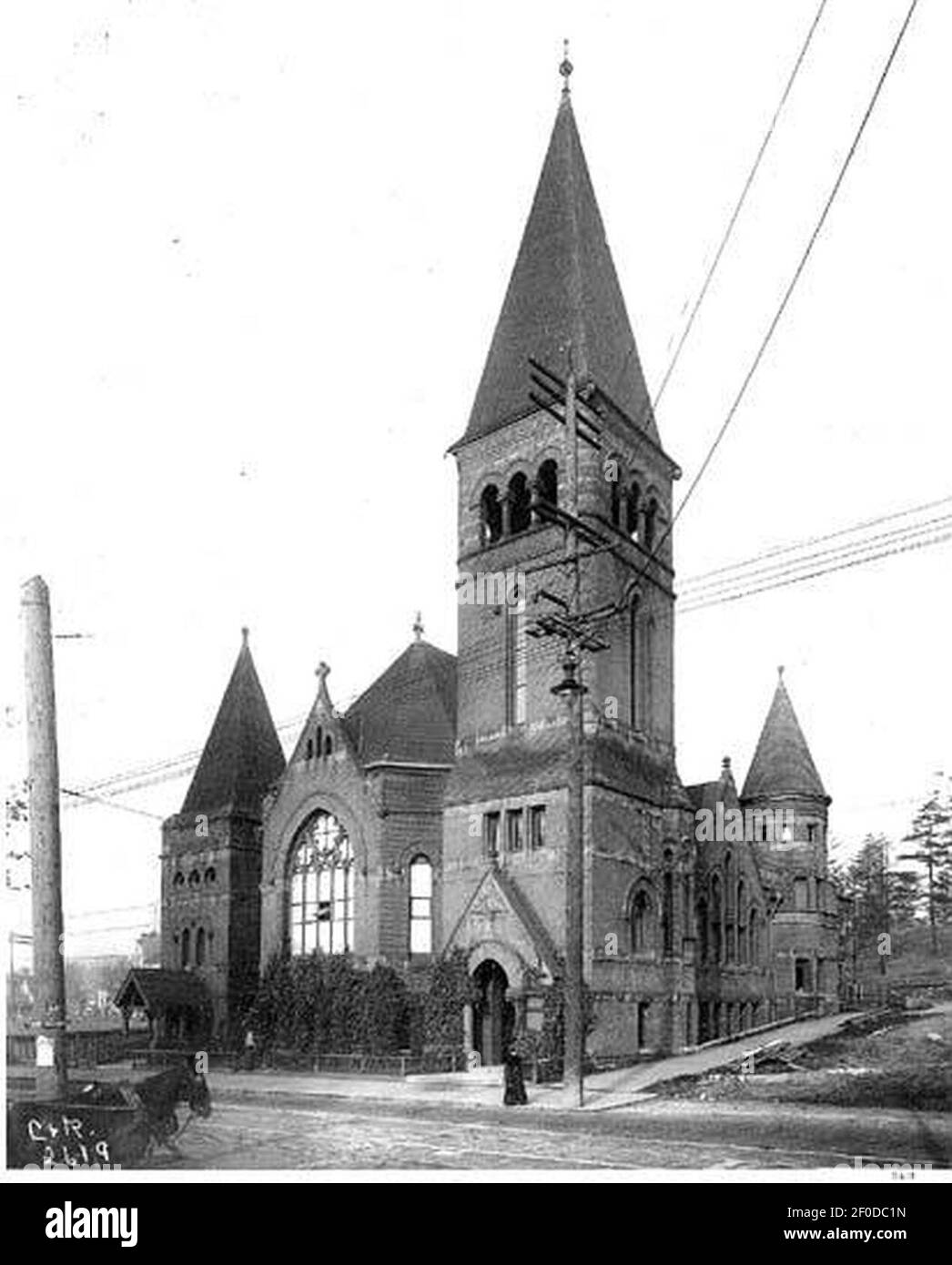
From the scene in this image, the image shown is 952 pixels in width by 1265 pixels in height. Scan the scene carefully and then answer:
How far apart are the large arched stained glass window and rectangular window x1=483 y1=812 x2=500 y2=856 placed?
189 inches

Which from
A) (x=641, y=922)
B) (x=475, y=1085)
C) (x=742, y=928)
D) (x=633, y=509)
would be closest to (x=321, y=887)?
(x=641, y=922)

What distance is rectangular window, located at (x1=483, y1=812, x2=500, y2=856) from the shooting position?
118 feet

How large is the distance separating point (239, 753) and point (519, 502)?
1499 centimetres

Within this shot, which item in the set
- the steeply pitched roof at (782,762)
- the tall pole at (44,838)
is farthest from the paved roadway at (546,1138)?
the steeply pitched roof at (782,762)

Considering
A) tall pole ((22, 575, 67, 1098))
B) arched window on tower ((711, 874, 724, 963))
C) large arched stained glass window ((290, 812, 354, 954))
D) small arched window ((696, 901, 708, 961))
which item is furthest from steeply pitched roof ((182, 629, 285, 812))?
tall pole ((22, 575, 67, 1098))

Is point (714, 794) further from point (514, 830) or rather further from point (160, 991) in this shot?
point (160, 991)

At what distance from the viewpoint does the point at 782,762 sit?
55.8 m

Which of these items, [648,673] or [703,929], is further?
[703,929]

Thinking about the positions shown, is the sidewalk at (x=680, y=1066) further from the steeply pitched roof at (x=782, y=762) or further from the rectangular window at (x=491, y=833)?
the steeply pitched roof at (x=782, y=762)

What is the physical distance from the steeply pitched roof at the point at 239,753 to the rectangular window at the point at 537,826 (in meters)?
13.1

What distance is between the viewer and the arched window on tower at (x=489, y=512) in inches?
1537
